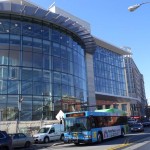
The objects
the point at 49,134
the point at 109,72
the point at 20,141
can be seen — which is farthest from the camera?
the point at 109,72

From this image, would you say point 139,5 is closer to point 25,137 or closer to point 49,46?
point 25,137

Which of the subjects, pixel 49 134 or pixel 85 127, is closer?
pixel 85 127

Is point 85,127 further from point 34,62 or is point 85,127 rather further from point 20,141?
point 34,62

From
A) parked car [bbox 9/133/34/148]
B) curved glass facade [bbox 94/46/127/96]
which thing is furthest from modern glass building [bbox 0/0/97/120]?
curved glass facade [bbox 94/46/127/96]

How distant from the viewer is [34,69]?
38562 mm

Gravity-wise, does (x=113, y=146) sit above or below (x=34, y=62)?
below

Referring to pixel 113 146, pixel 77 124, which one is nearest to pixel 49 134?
pixel 77 124

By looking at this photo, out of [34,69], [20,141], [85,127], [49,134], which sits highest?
[34,69]

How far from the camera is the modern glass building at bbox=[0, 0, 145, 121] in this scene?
120 feet

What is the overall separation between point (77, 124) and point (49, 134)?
693 cm

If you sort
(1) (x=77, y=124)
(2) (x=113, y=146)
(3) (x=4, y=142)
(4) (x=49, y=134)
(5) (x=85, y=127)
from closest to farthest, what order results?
(3) (x=4, y=142) < (2) (x=113, y=146) < (5) (x=85, y=127) < (1) (x=77, y=124) < (4) (x=49, y=134)

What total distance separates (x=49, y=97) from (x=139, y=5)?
28.6 meters

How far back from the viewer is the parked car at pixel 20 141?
79.3 feet

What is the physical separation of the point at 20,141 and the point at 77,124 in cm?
534
